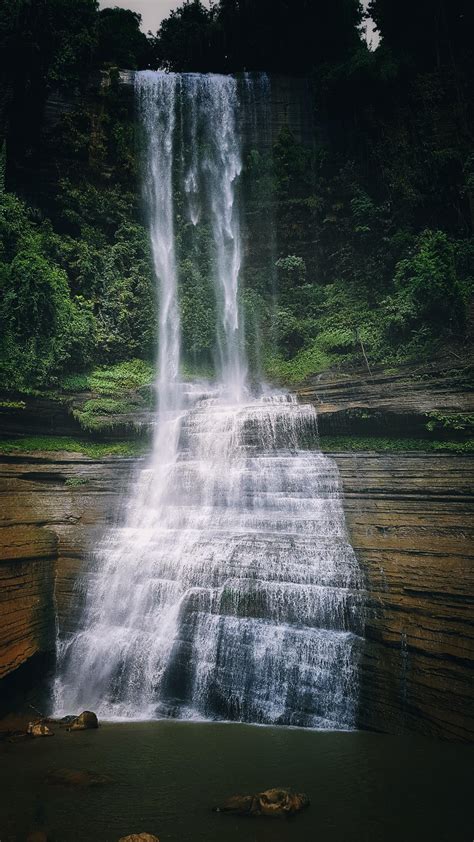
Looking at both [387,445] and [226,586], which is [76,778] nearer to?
[226,586]

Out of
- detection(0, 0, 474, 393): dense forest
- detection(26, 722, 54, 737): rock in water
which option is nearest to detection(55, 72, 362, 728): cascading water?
detection(26, 722, 54, 737): rock in water

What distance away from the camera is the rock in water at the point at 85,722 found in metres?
9.02

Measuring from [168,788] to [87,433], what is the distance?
1290cm

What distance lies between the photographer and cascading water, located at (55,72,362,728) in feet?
31.7

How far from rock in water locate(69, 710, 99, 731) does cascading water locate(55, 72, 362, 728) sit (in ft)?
3.06

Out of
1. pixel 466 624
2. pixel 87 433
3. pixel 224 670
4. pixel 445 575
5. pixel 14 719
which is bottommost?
pixel 14 719

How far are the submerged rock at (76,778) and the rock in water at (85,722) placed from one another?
223cm

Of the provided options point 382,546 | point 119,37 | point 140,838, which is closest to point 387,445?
point 382,546

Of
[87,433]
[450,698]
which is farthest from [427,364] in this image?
[87,433]

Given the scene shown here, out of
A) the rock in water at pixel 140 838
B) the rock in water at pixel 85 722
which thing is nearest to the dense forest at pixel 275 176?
the rock in water at pixel 85 722

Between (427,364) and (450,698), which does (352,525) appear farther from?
(427,364)

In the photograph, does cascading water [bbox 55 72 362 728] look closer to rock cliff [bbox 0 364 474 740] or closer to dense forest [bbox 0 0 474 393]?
rock cliff [bbox 0 364 474 740]

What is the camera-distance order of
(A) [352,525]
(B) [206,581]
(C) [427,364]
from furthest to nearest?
(C) [427,364], (A) [352,525], (B) [206,581]

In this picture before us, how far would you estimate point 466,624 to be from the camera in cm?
912
